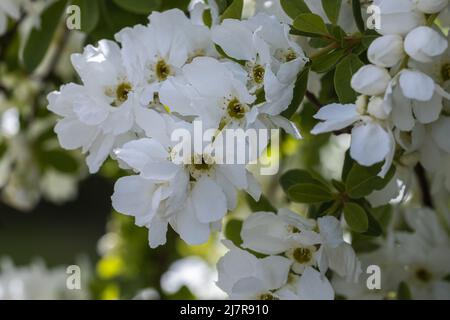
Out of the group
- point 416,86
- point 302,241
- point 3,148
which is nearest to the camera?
point 416,86

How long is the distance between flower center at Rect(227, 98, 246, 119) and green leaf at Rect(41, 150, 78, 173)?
2.82 feet

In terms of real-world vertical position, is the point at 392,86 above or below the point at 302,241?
above

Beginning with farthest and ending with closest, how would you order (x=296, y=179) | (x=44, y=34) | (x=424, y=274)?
(x=44, y=34)
(x=424, y=274)
(x=296, y=179)

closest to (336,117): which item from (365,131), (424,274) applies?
(365,131)

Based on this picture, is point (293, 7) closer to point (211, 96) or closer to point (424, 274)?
point (211, 96)

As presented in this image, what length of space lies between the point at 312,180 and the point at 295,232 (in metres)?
0.11

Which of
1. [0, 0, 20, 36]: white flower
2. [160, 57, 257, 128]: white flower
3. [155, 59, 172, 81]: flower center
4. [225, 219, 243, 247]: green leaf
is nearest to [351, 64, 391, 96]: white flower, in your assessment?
[160, 57, 257, 128]: white flower

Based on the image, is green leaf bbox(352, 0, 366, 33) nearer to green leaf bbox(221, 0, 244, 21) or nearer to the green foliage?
green leaf bbox(221, 0, 244, 21)

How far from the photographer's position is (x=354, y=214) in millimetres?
912

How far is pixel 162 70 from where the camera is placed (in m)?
0.89

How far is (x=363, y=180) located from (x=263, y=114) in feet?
0.48

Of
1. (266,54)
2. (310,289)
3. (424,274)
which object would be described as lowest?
(424,274)

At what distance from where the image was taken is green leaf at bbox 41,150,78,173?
1627 mm

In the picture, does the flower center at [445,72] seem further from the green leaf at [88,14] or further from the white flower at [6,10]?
the white flower at [6,10]
